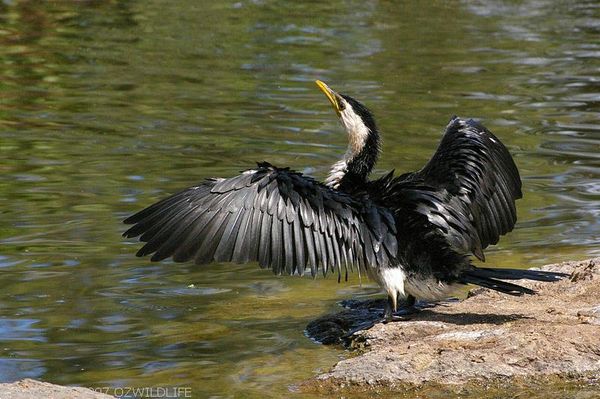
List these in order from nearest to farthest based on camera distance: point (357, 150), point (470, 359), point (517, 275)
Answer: point (470, 359) → point (517, 275) → point (357, 150)

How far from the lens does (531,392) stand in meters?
5.80

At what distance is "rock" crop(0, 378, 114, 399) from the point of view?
17.0ft

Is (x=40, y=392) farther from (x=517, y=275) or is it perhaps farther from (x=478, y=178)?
(x=478, y=178)

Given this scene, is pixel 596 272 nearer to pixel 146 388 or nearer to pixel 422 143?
pixel 146 388

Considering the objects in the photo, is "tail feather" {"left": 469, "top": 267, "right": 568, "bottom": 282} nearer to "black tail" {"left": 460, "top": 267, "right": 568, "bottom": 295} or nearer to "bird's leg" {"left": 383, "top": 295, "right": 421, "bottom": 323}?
"black tail" {"left": 460, "top": 267, "right": 568, "bottom": 295}

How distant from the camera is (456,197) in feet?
23.3

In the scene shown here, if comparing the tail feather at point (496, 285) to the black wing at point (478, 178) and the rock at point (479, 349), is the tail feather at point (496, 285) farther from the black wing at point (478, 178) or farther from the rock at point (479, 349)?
the black wing at point (478, 178)

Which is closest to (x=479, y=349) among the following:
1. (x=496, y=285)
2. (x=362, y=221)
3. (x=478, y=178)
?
(x=496, y=285)

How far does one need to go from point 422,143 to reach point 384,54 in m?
5.40

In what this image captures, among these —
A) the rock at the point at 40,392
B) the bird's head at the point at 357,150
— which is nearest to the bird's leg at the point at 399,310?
the bird's head at the point at 357,150

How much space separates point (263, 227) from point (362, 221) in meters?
0.60

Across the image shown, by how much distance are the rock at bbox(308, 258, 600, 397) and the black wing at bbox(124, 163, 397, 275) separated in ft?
1.58

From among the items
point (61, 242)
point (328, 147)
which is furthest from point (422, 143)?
point (61, 242)

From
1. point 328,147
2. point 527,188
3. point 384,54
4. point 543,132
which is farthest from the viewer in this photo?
point 384,54
